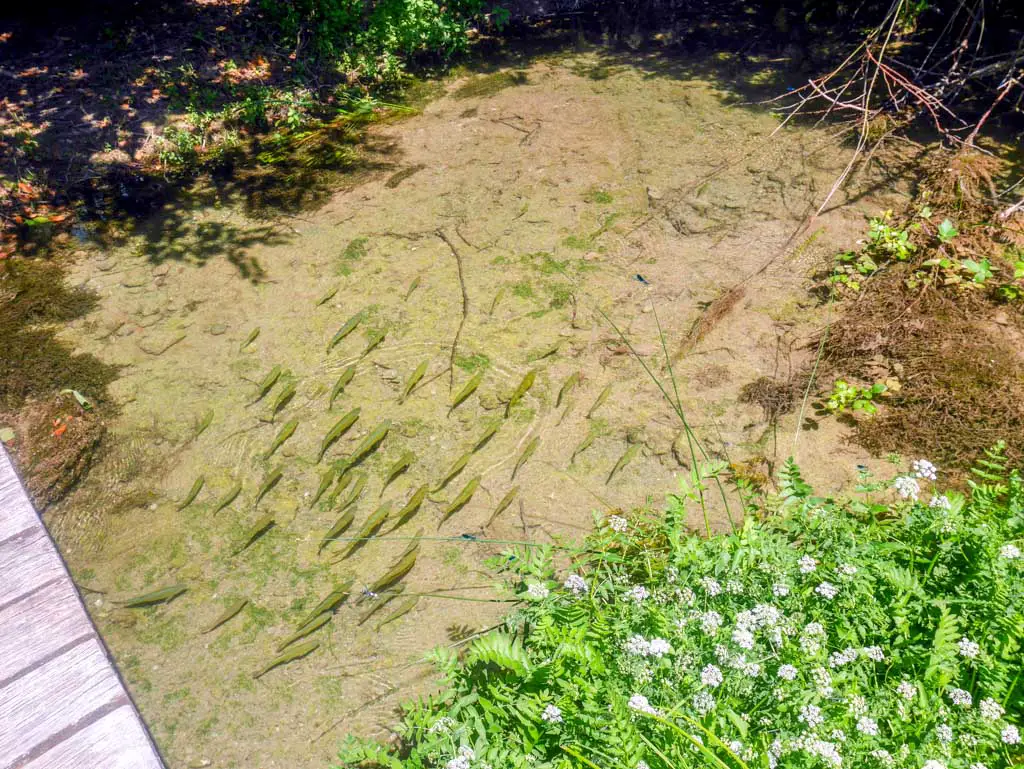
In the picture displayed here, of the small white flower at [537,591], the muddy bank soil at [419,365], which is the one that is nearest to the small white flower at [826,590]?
the small white flower at [537,591]

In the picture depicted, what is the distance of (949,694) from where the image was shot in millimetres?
2363

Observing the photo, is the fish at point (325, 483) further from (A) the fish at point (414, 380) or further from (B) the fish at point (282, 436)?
(A) the fish at point (414, 380)

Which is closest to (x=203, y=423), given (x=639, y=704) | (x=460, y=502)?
(x=460, y=502)

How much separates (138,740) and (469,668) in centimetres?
115

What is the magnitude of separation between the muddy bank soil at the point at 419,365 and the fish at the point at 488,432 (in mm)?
44

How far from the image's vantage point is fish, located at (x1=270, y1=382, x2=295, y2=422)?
453 centimetres

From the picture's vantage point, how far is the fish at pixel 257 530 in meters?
3.86

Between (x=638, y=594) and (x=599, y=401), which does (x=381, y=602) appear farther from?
(x=599, y=401)

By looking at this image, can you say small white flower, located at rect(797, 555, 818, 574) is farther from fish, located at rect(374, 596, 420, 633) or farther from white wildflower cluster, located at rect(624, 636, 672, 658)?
fish, located at rect(374, 596, 420, 633)

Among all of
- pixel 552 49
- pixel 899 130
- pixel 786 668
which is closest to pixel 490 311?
pixel 786 668

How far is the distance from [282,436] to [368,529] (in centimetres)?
92

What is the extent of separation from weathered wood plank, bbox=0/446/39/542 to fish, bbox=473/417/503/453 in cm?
221

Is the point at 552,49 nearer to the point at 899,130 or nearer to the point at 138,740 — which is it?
the point at 899,130

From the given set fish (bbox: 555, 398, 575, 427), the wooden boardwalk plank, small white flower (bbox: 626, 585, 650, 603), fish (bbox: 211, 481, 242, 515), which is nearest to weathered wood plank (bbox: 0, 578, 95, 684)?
the wooden boardwalk plank
